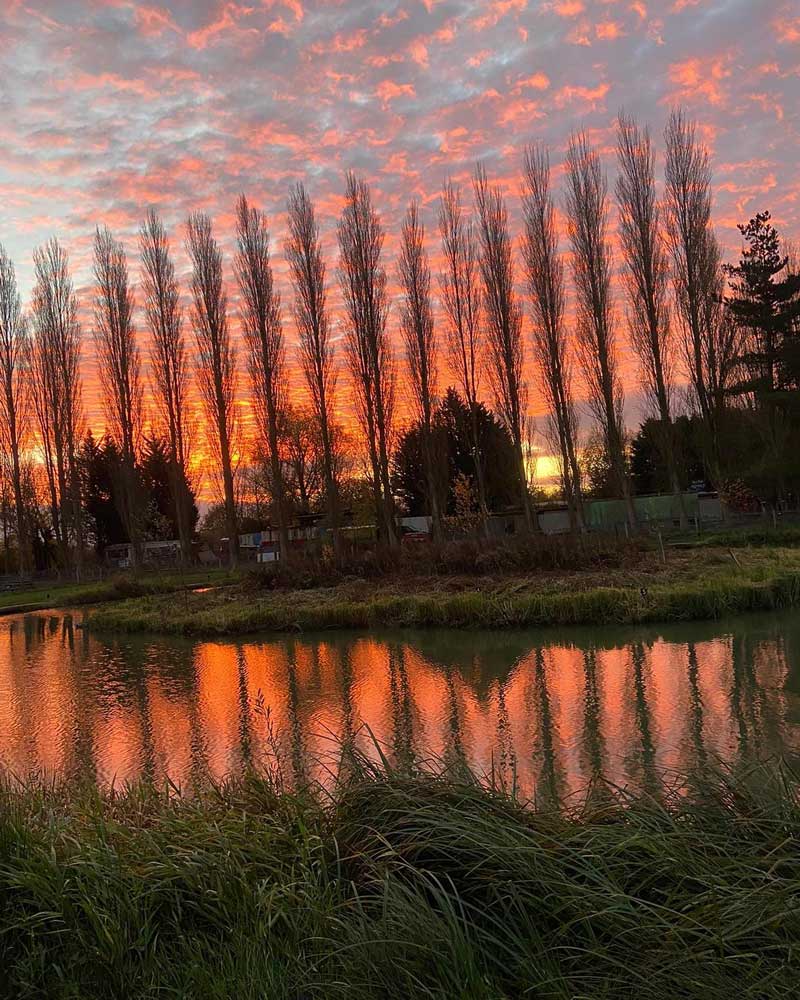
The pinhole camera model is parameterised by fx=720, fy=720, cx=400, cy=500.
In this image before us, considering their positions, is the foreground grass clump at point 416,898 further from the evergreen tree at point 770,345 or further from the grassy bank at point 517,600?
the evergreen tree at point 770,345

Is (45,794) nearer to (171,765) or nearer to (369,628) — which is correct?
(171,765)

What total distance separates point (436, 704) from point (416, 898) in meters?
4.90

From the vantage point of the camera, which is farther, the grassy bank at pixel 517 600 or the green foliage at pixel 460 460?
the green foliage at pixel 460 460

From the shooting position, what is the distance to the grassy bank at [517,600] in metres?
11.4

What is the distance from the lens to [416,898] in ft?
7.70

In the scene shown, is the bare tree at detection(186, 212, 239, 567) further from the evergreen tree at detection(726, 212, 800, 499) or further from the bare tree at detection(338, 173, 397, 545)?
the evergreen tree at detection(726, 212, 800, 499)

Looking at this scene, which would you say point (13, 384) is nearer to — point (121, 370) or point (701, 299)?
point (121, 370)

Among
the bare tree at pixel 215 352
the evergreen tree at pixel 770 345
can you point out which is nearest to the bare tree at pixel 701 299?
the evergreen tree at pixel 770 345

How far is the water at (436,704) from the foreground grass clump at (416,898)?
0.99 m

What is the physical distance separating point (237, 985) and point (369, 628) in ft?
35.8

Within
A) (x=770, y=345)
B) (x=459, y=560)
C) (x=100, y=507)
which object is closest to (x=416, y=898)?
(x=459, y=560)

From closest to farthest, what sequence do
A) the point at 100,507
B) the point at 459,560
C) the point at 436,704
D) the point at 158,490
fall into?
the point at 436,704 < the point at 459,560 < the point at 100,507 < the point at 158,490

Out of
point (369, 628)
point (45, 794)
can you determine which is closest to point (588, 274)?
point (369, 628)

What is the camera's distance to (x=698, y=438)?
26469mm
